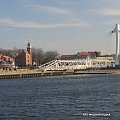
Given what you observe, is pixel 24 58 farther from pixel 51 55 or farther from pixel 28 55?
pixel 51 55

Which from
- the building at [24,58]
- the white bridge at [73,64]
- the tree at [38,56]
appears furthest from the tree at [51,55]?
the white bridge at [73,64]

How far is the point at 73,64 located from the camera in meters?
142

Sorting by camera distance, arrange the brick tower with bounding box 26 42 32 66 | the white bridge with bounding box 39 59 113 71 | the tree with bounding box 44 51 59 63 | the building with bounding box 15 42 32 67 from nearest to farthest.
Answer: the white bridge with bounding box 39 59 113 71, the building with bounding box 15 42 32 67, the brick tower with bounding box 26 42 32 66, the tree with bounding box 44 51 59 63

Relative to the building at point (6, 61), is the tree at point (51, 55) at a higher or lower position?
higher

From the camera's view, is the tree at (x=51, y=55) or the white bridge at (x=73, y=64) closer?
the white bridge at (x=73, y=64)

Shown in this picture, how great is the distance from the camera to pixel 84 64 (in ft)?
479

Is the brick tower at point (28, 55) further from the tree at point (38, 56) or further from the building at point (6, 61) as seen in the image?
the tree at point (38, 56)

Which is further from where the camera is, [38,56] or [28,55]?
[38,56]

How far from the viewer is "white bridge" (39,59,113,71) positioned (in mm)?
128488

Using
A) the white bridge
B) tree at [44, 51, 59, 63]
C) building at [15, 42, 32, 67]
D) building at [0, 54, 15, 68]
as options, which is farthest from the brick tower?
tree at [44, 51, 59, 63]

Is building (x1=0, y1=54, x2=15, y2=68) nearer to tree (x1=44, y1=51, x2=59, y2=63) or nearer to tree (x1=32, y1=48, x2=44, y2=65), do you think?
tree (x1=32, y1=48, x2=44, y2=65)

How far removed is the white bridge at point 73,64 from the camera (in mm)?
128488

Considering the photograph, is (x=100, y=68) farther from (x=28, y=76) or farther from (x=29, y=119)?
(x=29, y=119)

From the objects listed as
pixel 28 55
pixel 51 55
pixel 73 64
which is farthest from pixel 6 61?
pixel 51 55
